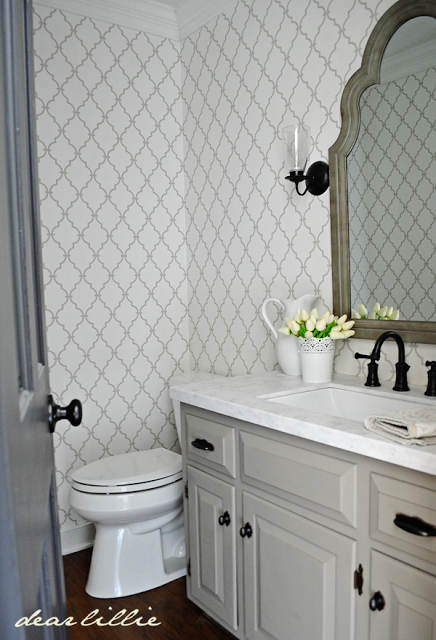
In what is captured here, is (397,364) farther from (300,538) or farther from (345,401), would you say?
(300,538)

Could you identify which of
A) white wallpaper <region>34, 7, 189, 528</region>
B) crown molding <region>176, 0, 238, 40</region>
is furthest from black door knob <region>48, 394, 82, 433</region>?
crown molding <region>176, 0, 238, 40</region>

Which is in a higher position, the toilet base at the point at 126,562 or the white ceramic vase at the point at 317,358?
the white ceramic vase at the point at 317,358

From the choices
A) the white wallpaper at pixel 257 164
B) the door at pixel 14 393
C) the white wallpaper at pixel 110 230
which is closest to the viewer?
the door at pixel 14 393

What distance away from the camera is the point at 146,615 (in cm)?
212

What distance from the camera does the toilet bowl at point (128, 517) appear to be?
2.19 metres

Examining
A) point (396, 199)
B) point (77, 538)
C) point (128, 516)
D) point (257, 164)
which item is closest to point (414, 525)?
point (396, 199)

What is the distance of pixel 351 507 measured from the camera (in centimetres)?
134

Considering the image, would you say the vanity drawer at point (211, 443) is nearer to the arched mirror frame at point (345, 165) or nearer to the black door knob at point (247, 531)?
the black door knob at point (247, 531)

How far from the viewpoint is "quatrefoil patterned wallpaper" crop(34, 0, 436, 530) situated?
2395 millimetres

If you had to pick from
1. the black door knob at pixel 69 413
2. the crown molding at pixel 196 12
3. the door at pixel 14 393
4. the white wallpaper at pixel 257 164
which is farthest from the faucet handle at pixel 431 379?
the crown molding at pixel 196 12

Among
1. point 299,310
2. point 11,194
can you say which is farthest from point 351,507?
point 11,194

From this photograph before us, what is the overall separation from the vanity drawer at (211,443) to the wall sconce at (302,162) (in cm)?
100

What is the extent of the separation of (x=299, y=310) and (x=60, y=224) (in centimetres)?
127

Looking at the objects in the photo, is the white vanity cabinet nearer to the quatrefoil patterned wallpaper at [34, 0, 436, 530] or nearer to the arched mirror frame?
the arched mirror frame
